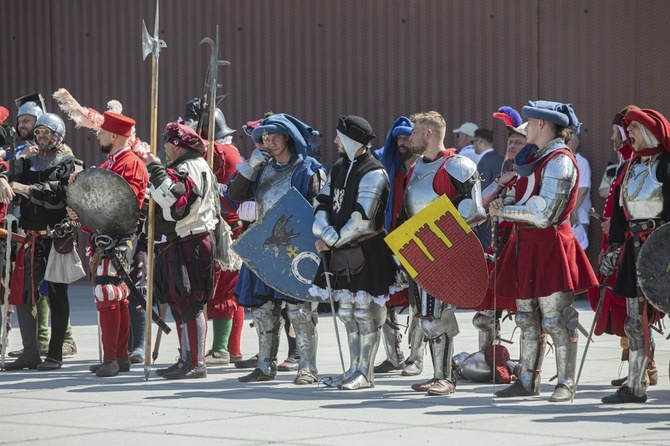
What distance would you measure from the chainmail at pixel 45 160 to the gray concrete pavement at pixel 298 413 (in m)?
1.48

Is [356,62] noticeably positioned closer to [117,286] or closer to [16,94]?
[16,94]

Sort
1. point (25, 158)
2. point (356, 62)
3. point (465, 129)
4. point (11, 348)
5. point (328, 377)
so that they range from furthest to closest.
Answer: point (356, 62) < point (465, 129) < point (11, 348) < point (25, 158) < point (328, 377)

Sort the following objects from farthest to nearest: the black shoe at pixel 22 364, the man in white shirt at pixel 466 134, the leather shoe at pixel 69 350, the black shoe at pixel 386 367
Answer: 1. the man in white shirt at pixel 466 134
2. the leather shoe at pixel 69 350
3. the black shoe at pixel 22 364
4. the black shoe at pixel 386 367

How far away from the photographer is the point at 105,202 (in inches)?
366

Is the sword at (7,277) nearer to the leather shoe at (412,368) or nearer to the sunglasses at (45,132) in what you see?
the sunglasses at (45,132)

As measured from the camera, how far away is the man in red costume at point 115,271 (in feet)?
31.0

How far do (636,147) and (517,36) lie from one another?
733 cm

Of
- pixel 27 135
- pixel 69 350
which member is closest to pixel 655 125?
pixel 27 135

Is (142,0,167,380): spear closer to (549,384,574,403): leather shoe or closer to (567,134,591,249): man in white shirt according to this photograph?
(549,384,574,403): leather shoe

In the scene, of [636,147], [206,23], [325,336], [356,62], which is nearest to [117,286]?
[325,336]

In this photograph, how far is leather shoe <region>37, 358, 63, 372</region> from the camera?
984 centimetres

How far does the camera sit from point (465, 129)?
1478 centimetres

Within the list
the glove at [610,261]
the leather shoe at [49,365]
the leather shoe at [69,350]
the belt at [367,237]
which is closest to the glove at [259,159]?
the belt at [367,237]

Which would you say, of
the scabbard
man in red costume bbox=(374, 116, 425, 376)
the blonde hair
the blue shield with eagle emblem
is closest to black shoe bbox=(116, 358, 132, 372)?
the scabbard
